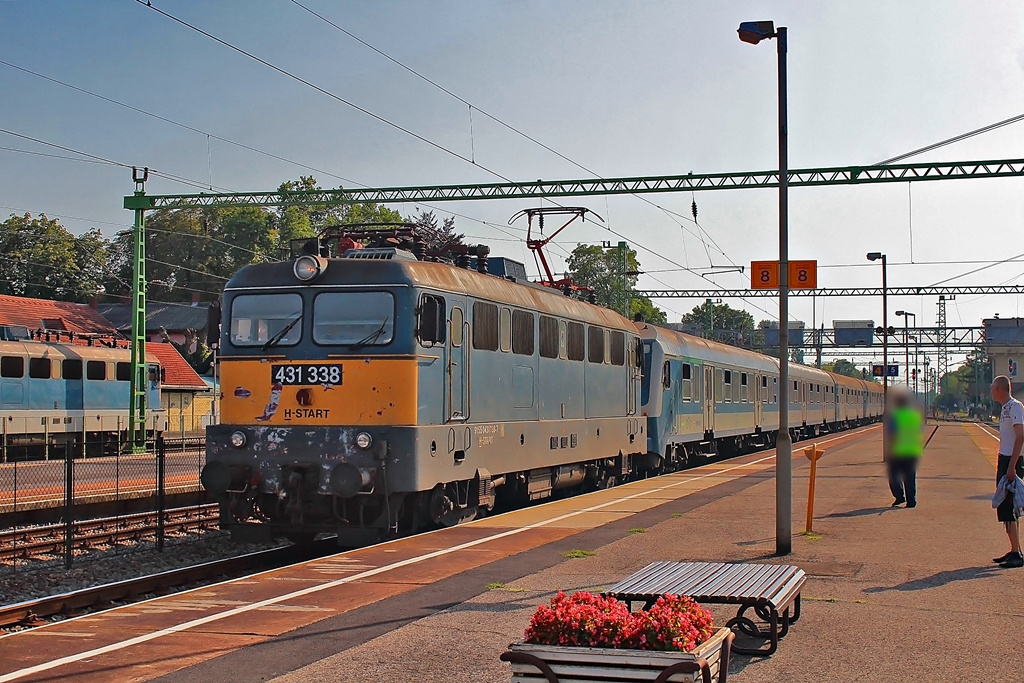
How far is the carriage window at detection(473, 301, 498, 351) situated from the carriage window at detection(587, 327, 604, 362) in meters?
4.97

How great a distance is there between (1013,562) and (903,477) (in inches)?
228

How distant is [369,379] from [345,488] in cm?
138

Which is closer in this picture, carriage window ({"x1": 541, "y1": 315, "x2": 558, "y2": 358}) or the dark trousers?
the dark trousers

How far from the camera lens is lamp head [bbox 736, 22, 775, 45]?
12.8 metres

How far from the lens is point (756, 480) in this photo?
79.0 ft

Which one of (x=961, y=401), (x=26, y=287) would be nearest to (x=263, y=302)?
(x=26, y=287)

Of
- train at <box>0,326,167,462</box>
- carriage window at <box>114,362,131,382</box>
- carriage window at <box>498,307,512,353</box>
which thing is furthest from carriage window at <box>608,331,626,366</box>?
carriage window at <box>114,362,131,382</box>

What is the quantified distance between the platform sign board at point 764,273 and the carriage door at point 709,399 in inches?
739

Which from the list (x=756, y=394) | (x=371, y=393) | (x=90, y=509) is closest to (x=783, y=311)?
(x=371, y=393)

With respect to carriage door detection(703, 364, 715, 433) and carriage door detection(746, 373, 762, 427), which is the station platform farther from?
carriage door detection(746, 373, 762, 427)

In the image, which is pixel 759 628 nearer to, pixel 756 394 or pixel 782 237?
pixel 782 237

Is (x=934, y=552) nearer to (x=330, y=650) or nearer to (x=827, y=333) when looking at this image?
(x=330, y=650)

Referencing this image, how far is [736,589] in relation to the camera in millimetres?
7789

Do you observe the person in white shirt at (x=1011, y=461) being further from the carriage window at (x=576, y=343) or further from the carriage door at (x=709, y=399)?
the carriage door at (x=709, y=399)
